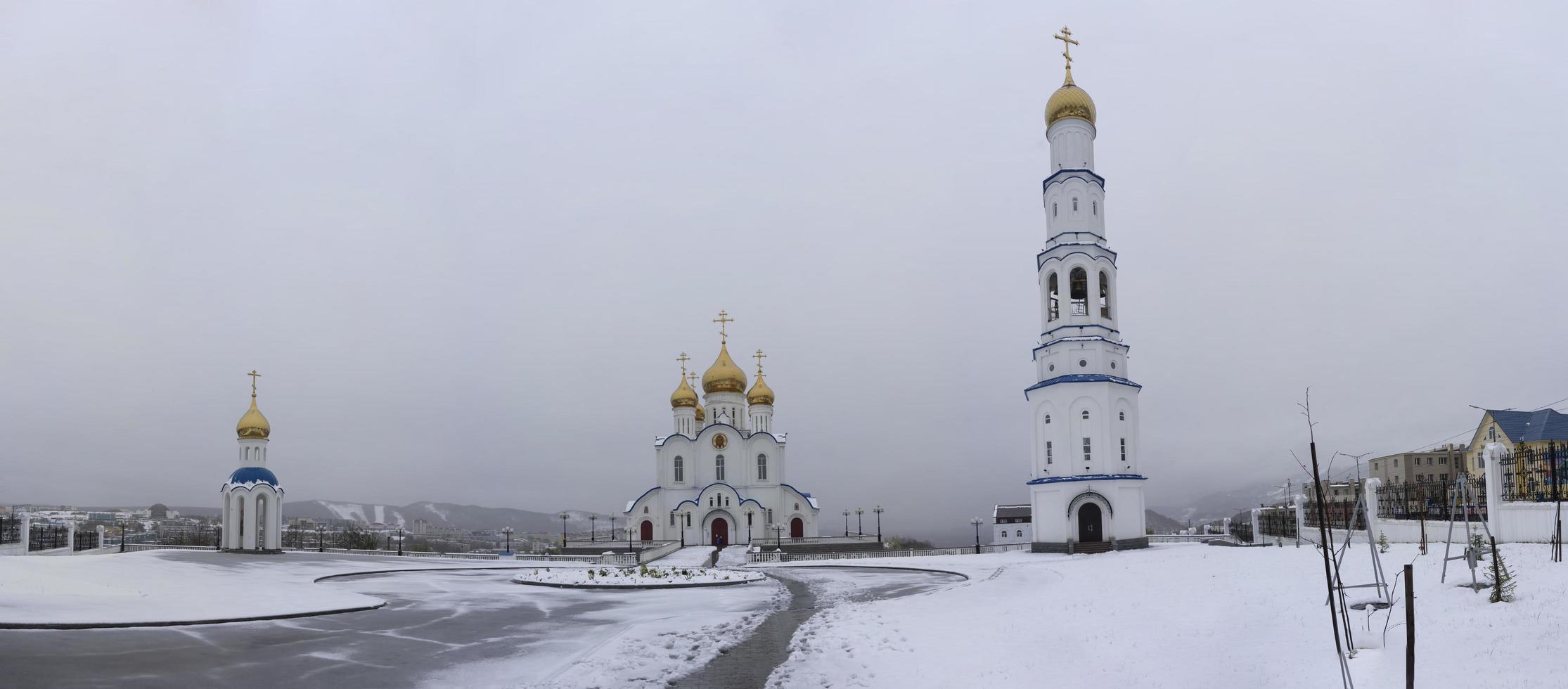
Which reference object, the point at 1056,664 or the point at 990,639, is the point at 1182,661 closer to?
the point at 1056,664

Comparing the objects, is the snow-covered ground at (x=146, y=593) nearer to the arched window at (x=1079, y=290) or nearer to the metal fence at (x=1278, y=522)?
the arched window at (x=1079, y=290)

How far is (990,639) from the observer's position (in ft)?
48.1

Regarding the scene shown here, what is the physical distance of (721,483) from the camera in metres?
58.9

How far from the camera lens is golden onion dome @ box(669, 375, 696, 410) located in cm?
6481

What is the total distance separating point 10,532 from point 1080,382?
151ft

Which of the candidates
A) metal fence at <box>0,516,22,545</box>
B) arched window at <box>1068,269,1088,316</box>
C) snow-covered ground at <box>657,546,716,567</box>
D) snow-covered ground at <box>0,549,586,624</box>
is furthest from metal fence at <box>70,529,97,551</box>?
arched window at <box>1068,269,1088,316</box>

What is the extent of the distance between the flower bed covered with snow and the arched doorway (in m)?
14.8

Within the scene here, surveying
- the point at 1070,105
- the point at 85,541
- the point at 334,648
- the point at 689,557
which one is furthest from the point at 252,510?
the point at 1070,105

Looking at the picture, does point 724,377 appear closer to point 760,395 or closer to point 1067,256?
point 760,395

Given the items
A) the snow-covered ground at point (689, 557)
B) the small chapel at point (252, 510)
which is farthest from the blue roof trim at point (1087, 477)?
the small chapel at point (252, 510)

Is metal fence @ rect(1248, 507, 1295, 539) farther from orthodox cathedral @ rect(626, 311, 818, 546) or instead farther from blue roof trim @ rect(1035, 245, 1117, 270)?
orthodox cathedral @ rect(626, 311, 818, 546)

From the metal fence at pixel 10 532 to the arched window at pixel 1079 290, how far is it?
4418 cm

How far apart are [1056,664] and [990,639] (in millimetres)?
1854

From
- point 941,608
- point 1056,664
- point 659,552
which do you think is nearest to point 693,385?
point 659,552
